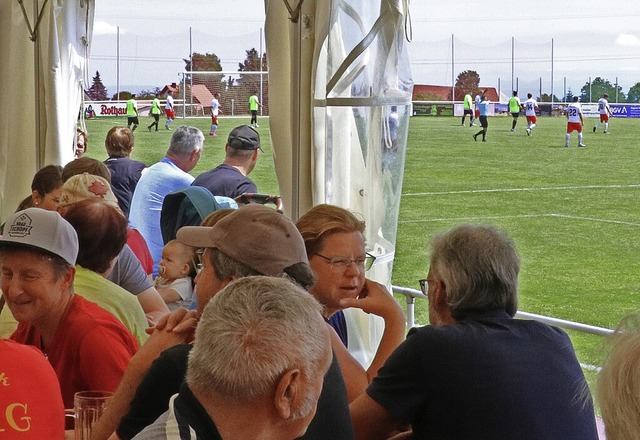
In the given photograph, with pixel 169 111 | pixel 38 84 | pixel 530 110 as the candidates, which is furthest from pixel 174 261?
pixel 169 111

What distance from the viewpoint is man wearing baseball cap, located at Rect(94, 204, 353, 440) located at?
1.70 m

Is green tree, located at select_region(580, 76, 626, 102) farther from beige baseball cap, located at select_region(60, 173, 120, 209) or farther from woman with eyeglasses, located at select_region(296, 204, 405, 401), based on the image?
woman with eyeglasses, located at select_region(296, 204, 405, 401)

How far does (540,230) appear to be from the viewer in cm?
1839

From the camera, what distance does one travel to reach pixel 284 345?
1290mm

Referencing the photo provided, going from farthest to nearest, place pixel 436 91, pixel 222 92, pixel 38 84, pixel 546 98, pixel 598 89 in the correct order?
pixel 598 89, pixel 546 98, pixel 436 91, pixel 222 92, pixel 38 84

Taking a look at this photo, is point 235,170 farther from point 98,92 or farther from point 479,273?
point 98,92

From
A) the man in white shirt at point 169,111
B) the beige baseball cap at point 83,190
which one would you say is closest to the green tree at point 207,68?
the man in white shirt at point 169,111

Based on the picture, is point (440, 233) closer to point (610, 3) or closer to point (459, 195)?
point (459, 195)

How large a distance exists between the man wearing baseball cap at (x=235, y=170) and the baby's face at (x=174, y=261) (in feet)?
5.04

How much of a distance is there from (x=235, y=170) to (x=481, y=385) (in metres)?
3.45

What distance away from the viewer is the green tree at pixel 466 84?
150ft

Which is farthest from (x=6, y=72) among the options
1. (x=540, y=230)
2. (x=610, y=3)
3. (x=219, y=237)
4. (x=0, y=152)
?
(x=610, y=3)

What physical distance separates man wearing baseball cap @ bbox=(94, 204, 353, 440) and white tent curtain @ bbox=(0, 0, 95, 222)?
422 centimetres

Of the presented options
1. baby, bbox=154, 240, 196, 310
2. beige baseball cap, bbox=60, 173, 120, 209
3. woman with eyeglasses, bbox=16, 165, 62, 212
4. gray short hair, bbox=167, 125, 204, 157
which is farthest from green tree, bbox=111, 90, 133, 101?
baby, bbox=154, 240, 196, 310
